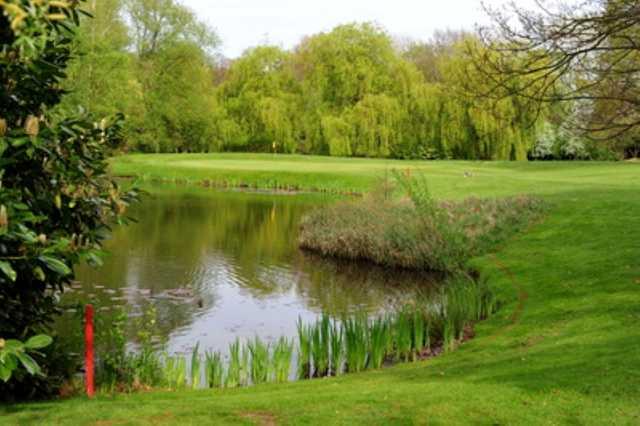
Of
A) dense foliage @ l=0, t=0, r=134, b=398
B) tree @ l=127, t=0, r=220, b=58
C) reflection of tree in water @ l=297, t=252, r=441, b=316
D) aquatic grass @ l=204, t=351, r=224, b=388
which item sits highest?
tree @ l=127, t=0, r=220, b=58

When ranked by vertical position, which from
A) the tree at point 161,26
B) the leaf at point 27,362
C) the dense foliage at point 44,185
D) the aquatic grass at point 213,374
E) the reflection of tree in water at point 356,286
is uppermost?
the tree at point 161,26

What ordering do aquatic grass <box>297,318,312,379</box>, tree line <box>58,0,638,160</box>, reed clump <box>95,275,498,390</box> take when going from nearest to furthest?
reed clump <box>95,275,498,390</box> < aquatic grass <box>297,318,312,379</box> < tree line <box>58,0,638,160</box>

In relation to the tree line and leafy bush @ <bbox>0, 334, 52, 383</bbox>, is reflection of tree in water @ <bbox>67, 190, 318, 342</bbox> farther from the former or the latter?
the tree line

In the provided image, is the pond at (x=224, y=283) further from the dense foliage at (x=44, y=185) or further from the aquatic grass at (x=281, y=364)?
the aquatic grass at (x=281, y=364)

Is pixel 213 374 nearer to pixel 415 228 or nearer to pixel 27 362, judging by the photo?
pixel 27 362

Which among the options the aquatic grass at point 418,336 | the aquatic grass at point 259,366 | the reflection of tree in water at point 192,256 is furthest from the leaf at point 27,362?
the aquatic grass at point 418,336

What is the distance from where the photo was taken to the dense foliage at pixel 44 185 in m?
5.71

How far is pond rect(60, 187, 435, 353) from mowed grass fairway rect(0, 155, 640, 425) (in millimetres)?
2594

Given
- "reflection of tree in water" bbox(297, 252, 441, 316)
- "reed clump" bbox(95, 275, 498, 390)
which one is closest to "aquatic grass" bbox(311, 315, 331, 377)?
"reed clump" bbox(95, 275, 498, 390)

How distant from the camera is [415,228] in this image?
1864 centimetres

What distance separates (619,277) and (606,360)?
20.0 ft

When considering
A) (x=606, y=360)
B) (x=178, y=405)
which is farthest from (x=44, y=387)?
(x=606, y=360)

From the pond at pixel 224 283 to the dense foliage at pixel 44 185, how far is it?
176 cm

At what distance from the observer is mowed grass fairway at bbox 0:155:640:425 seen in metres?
6.01
